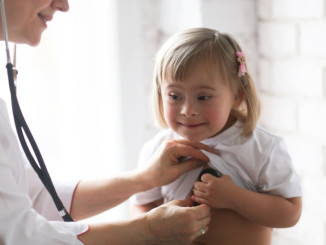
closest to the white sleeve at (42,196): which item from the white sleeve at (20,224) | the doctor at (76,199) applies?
the doctor at (76,199)

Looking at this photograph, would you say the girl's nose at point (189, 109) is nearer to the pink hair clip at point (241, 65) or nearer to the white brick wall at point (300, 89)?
the pink hair clip at point (241, 65)

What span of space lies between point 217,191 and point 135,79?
79cm

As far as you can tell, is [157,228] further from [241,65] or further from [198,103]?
[241,65]

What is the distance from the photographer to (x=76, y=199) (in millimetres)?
1326

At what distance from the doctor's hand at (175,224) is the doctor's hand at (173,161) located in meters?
0.16

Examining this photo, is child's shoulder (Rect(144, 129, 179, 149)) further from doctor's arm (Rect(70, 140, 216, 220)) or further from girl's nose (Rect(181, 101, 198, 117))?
girl's nose (Rect(181, 101, 198, 117))

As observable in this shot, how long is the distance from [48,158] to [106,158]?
8.3 inches

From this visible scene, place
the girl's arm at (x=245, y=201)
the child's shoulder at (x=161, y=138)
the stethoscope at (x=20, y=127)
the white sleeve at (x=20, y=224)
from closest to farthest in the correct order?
1. the white sleeve at (x=20, y=224)
2. the stethoscope at (x=20, y=127)
3. the girl's arm at (x=245, y=201)
4. the child's shoulder at (x=161, y=138)

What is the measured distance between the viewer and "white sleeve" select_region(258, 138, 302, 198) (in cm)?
120

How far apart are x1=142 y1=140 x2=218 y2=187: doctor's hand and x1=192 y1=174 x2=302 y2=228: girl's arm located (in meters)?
0.09

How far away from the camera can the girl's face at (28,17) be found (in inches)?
41.6

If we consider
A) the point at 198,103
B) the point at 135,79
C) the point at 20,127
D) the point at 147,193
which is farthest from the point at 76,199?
the point at 135,79

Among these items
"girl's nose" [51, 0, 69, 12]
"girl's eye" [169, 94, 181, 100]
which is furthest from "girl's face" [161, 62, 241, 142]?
"girl's nose" [51, 0, 69, 12]

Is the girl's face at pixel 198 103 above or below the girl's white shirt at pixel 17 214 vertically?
above
